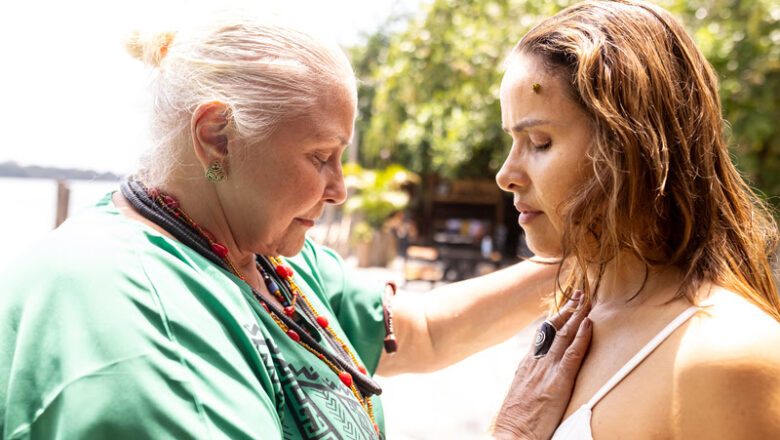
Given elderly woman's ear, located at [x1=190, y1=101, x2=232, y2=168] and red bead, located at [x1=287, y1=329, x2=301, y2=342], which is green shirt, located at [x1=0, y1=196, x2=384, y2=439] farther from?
elderly woman's ear, located at [x1=190, y1=101, x2=232, y2=168]

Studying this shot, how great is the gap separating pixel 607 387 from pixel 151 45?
3.91ft

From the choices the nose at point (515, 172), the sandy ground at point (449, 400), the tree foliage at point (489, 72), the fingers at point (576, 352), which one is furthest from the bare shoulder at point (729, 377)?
the sandy ground at point (449, 400)

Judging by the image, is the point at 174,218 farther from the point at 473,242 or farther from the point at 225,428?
the point at 473,242

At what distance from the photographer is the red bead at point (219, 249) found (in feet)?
4.66

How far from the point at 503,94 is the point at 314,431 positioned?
2.68 feet

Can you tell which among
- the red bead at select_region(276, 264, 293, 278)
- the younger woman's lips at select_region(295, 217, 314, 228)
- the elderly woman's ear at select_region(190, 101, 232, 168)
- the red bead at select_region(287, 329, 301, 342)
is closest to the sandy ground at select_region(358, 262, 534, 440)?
the red bead at select_region(276, 264, 293, 278)

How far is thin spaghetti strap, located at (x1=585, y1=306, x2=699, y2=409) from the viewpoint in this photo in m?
1.24

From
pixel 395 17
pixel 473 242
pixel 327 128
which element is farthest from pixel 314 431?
pixel 395 17

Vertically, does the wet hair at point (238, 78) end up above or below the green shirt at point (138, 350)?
above

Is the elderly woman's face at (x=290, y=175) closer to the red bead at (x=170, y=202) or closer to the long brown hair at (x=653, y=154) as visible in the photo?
the red bead at (x=170, y=202)

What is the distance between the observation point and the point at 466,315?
211 centimetres

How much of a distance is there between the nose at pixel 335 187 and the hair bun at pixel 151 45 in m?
Result: 0.45

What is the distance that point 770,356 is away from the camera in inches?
44.2

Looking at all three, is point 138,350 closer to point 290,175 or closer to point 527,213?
point 290,175
